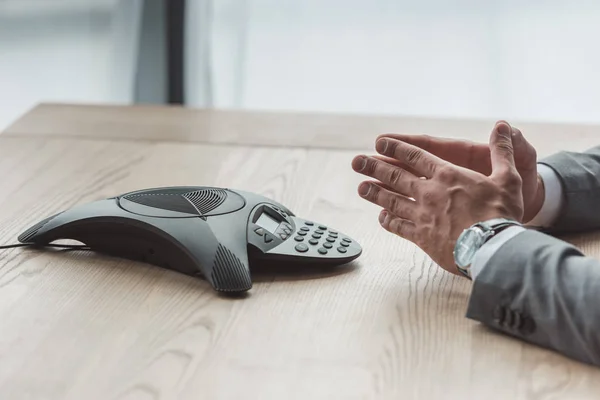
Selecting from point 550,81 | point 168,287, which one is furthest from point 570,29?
point 168,287

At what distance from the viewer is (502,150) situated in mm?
1191

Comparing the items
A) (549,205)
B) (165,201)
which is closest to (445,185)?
(549,205)

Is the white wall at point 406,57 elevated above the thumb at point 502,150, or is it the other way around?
the thumb at point 502,150

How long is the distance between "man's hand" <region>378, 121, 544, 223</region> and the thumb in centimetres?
6

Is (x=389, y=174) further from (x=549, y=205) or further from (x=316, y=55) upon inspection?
(x=316, y=55)

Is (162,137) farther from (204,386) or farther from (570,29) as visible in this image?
(570,29)

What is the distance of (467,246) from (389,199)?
153 millimetres

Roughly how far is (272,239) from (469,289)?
0.23 meters

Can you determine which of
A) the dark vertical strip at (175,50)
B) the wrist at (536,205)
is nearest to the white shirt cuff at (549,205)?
the wrist at (536,205)

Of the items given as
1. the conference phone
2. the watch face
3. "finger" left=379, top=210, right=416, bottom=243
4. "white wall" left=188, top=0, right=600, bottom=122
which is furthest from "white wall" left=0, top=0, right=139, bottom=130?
the watch face

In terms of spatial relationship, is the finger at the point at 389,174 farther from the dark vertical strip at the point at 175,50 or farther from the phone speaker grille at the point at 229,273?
the dark vertical strip at the point at 175,50

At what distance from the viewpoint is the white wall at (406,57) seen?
2.82 m

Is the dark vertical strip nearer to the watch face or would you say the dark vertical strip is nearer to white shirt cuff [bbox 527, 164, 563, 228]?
white shirt cuff [bbox 527, 164, 563, 228]

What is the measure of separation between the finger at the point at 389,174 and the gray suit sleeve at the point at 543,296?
0.17 metres
